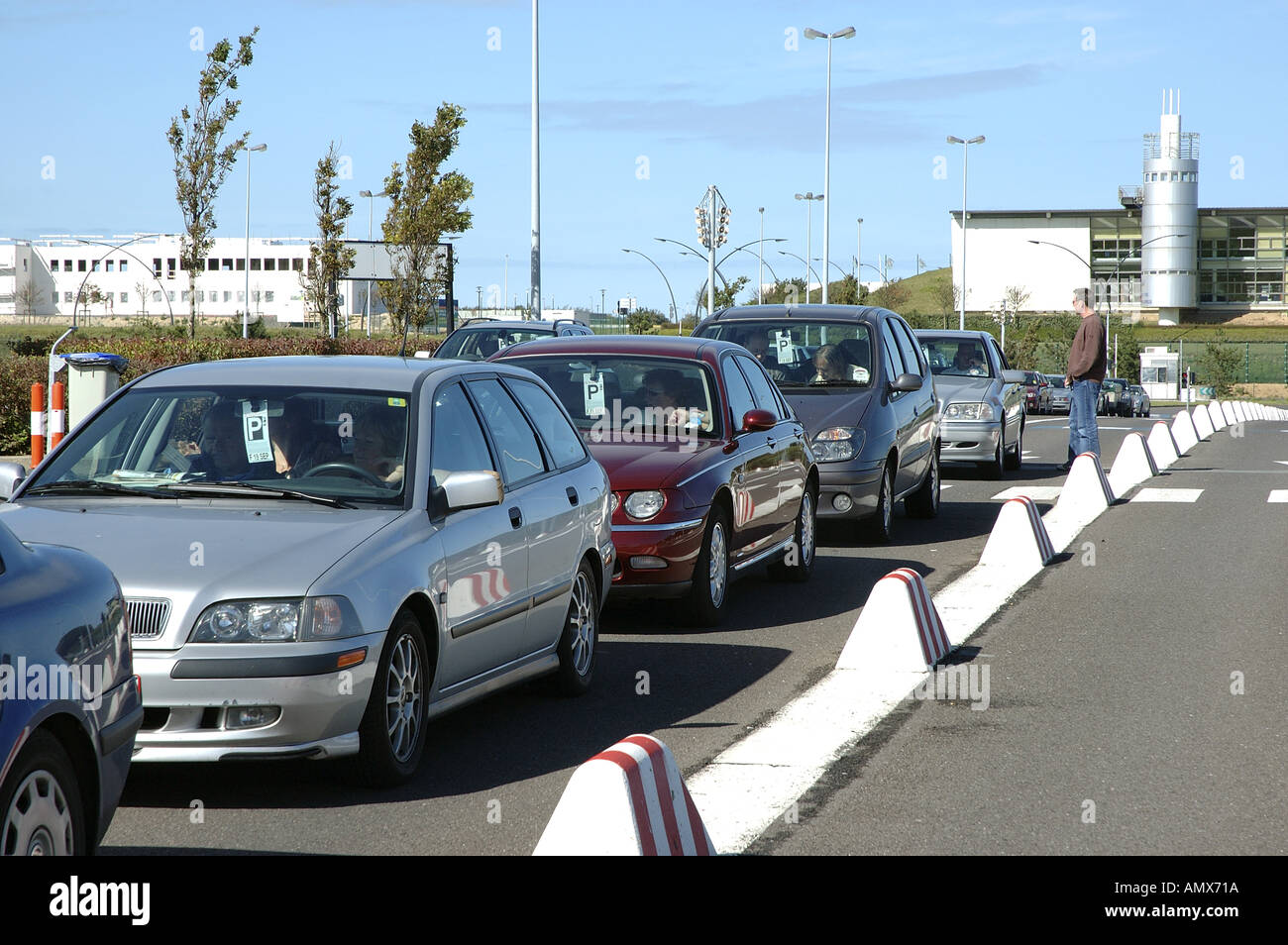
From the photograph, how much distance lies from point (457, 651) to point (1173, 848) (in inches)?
107

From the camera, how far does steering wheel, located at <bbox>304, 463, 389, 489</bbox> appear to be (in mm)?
6465

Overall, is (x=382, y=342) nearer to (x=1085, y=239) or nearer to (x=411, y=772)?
(x=411, y=772)

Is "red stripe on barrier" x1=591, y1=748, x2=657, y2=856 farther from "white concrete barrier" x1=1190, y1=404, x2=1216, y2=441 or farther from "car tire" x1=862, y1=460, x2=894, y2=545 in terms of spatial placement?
"white concrete barrier" x1=1190, y1=404, x2=1216, y2=441

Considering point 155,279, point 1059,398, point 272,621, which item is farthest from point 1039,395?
point 155,279

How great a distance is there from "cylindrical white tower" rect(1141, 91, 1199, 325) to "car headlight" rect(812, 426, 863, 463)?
4396 inches

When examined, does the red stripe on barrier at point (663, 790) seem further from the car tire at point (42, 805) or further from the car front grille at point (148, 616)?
the car front grille at point (148, 616)

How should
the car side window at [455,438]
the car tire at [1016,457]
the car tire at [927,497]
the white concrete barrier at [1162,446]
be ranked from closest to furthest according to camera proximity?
the car side window at [455,438]
the car tire at [927,497]
the car tire at [1016,457]
the white concrete barrier at [1162,446]

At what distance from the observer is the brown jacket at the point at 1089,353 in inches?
742

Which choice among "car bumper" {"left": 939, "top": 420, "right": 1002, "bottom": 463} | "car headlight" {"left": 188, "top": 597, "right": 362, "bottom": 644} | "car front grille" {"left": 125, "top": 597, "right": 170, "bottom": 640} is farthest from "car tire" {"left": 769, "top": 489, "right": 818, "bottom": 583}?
"car bumper" {"left": 939, "top": 420, "right": 1002, "bottom": 463}

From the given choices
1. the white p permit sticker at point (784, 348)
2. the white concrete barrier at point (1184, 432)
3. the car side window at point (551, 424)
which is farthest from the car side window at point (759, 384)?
the white concrete barrier at point (1184, 432)

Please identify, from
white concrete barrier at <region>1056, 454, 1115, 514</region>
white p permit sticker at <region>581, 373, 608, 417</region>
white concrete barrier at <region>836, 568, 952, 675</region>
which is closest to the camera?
white concrete barrier at <region>836, 568, 952, 675</region>

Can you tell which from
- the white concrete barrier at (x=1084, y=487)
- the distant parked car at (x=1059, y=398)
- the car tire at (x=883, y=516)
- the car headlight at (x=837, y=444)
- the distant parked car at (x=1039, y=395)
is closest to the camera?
the car headlight at (x=837, y=444)

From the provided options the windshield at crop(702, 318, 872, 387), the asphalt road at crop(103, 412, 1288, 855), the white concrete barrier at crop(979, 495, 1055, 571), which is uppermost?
the windshield at crop(702, 318, 872, 387)
